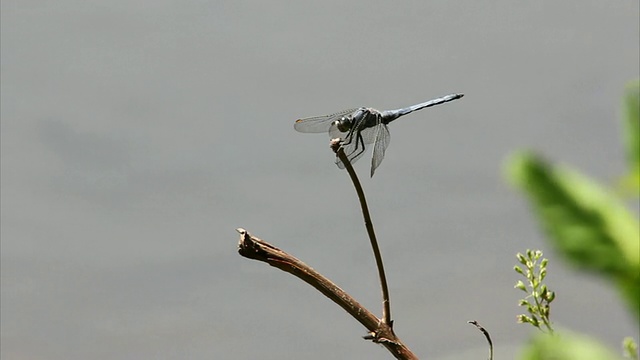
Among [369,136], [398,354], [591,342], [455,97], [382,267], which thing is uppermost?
[455,97]

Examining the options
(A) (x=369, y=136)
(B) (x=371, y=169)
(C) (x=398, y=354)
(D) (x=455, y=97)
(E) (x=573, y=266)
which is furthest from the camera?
(D) (x=455, y=97)

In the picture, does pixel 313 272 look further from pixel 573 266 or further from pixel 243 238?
pixel 573 266

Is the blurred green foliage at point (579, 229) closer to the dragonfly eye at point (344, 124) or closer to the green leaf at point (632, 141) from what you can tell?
the green leaf at point (632, 141)

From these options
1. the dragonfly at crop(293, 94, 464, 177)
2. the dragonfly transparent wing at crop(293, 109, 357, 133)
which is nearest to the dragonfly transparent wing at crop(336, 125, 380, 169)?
the dragonfly at crop(293, 94, 464, 177)

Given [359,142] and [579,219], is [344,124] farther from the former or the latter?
[579,219]

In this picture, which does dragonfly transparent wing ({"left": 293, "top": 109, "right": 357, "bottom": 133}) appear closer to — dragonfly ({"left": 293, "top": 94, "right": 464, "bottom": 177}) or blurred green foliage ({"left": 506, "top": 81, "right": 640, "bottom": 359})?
dragonfly ({"left": 293, "top": 94, "right": 464, "bottom": 177})

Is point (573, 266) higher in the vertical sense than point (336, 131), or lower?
lower

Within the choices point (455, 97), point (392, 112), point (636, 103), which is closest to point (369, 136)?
point (392, 112)
